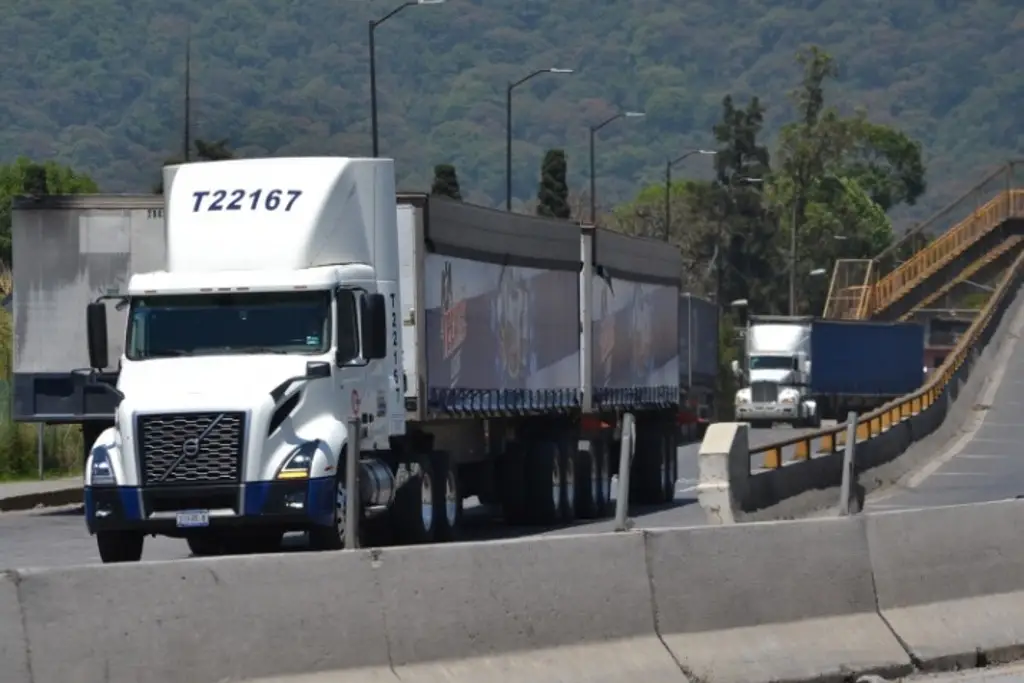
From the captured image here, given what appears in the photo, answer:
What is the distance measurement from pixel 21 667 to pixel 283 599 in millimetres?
1424

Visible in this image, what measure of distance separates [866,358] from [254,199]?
6739 centimetres

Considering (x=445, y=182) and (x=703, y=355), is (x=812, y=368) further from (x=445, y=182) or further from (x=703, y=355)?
(x=445, y=182)

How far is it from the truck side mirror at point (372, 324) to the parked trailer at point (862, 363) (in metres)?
61.4

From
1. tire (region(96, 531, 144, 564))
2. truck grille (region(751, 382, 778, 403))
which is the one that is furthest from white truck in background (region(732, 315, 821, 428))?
tire (region(96, 531, 144, 564))

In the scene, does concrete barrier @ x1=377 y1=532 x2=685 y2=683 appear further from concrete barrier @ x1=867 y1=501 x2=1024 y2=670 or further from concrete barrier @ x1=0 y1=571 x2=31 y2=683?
concrete barrier @ x1=867 y1=501 x2=1024 y2=670

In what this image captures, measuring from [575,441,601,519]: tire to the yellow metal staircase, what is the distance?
6523cm

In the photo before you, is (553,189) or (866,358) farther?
(553,189)

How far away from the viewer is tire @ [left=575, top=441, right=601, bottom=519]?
2975cm

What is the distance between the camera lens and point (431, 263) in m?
24.0

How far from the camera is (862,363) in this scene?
8650 cm

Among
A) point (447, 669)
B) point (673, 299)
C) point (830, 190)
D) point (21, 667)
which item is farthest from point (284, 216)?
→ point (830, 190)

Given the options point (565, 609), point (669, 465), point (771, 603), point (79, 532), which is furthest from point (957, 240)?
point (565, 609)

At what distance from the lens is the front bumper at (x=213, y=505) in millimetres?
20109

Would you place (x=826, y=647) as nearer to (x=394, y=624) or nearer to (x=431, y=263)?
(x=394, y=624)
